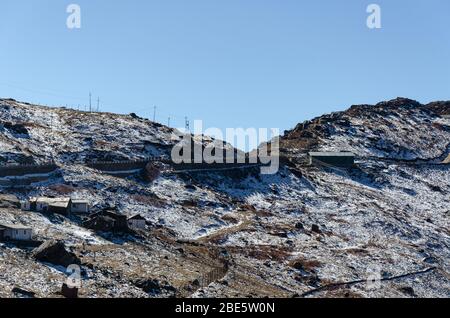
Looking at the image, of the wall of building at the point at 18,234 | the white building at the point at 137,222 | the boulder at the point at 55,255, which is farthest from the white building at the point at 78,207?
the boulder at the point at 55,255

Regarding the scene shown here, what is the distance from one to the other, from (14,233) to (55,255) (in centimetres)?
647

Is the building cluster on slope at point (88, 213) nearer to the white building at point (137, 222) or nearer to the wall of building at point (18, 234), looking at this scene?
the white building at point (137, 222)

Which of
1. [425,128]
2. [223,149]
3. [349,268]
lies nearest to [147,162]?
[223,149]

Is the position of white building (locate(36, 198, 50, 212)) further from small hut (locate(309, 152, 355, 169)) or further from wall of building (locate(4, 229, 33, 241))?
small hut (locate(309, 152, 355, 169))

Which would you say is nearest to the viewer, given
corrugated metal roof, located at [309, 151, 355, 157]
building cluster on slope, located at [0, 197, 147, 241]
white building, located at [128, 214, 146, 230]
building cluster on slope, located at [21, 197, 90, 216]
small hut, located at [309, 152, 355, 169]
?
building cluster on slope, located at [0, 197, 147, 241]

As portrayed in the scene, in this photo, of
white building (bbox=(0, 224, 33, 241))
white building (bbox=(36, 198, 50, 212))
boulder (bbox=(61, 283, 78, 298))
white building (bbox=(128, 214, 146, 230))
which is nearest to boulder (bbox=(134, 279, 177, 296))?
boulder (bbox=(61, 283, 78, 298))

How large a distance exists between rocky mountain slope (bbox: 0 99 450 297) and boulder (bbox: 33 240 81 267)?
808 mm

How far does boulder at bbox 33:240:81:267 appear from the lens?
65438mm

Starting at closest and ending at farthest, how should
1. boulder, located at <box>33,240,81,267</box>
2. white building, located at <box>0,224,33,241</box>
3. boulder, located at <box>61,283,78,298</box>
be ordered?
boulder, located at <box>61,283,78,298</box>
boulder, located at <box>33,240,81,267</box>
white building, located at <box>0,224,33,241</box>

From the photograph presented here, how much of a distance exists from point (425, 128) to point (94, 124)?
7806 centimetres

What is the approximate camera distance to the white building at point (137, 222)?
84438mm

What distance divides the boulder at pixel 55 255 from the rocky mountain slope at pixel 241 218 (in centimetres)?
81

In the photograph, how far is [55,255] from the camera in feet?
216

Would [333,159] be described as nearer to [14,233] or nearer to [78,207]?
[78,207]
